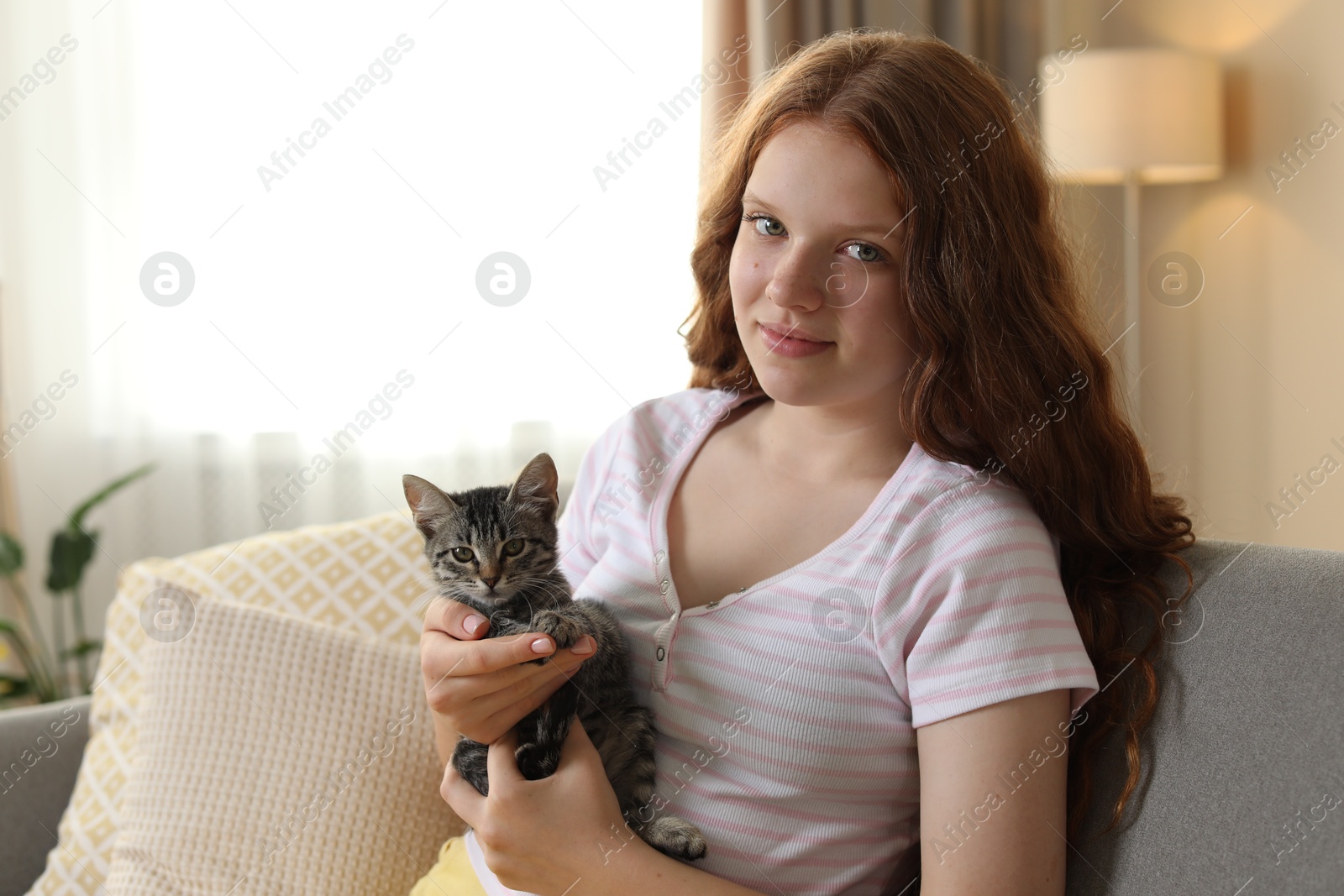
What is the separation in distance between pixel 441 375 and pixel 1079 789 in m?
2.32

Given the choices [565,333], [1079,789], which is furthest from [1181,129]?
[1079,789]

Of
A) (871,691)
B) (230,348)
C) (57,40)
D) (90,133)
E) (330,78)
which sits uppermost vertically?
(57,40)

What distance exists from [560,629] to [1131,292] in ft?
8.01

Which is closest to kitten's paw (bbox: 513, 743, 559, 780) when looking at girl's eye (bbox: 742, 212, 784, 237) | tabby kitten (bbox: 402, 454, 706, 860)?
tabby kitten (bbox: 402, 454, 706, 860)

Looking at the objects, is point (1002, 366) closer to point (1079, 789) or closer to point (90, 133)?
point (1079, 789)

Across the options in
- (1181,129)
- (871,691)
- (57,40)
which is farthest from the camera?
(57,40)

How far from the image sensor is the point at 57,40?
2828 millimetres

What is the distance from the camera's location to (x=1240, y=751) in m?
0.89

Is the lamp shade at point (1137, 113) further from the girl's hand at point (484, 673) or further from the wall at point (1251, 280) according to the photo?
the girl's hand at point (484, 673)

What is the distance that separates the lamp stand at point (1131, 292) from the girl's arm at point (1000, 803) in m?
2.05

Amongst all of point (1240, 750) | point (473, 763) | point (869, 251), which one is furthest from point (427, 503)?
point (1240, 750)

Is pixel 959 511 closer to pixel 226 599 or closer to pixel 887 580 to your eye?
pixel 887 580

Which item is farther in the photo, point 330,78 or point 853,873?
point 330,78

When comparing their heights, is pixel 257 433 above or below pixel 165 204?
below
